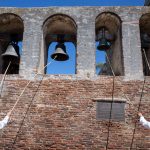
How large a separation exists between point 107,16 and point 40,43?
1890 mm

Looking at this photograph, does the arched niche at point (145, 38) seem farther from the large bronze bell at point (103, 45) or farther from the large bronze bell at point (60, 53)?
the large bronze bell at point (60, 53)

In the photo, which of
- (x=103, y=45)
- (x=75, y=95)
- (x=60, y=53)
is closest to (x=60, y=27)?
(x=60, y=53)

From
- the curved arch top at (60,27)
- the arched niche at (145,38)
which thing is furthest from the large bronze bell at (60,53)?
the arched niche at (145,38)

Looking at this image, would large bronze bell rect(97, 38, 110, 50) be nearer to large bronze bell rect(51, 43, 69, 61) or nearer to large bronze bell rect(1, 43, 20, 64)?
large bronze bell rect(51, 43, 69, 61)

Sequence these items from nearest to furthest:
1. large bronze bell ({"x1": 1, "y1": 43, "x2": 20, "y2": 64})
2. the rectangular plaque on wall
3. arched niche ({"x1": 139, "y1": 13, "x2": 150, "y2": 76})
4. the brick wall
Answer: the brick wall < the rectangular plaque on wall < large bronze bell ({"x1": 1, "y1": 43, "x2": 20, "y2": 64}) < arched niche ({"x1": 139, "y1": 13, "x2": 150, "y2": 76})

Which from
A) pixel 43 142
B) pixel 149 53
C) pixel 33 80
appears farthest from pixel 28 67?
pixel 149 53

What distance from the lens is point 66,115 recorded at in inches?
276

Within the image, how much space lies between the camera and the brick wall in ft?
21.9

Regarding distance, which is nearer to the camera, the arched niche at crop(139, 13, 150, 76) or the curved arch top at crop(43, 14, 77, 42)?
the curved arch top at crop(43, 14, 77, 42)

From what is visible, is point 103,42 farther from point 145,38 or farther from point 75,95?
point 75,95

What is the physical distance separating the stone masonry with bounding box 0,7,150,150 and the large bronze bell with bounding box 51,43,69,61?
402 mm

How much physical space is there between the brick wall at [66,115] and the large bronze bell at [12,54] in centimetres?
82

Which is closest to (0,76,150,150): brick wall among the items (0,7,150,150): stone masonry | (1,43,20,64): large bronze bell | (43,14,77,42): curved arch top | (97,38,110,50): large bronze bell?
(0,7,150,150): stone masonry

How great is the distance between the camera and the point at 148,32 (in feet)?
29.4
